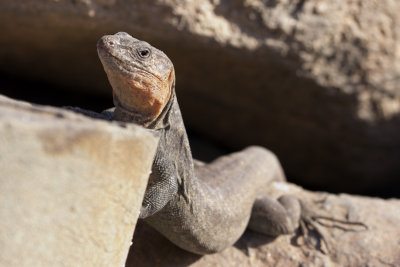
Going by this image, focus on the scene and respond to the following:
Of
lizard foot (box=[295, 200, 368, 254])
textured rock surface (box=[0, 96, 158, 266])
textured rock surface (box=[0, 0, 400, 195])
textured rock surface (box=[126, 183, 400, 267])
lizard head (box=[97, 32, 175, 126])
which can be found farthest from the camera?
textured rock surface (box=[0, 0, 400, 195])

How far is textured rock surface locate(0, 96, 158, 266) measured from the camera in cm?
175

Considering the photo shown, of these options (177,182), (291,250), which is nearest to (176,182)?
(177,182)

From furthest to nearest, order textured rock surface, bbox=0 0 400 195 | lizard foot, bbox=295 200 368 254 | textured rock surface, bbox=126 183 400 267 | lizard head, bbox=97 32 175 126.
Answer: textured rock surface, bbox=0 0 400 195 → lizard foot, bbox=295 200 368 254 → textured rock surface, bbox=126 183 400 267 → lizard head, bbox=97 32 175 126

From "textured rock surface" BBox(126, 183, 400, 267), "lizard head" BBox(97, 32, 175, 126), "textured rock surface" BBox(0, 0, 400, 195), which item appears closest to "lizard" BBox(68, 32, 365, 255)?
"lizard head" BBox(97, 32, 175, 126)

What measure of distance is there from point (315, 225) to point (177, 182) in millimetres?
1645

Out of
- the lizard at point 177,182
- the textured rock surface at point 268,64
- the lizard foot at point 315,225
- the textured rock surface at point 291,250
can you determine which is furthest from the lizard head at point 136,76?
the lizard foot at point 315,225

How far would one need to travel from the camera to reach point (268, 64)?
17.4 ft

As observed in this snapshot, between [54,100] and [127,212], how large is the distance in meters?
4.69

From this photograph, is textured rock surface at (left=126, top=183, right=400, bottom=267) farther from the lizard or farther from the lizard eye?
the lizard eye

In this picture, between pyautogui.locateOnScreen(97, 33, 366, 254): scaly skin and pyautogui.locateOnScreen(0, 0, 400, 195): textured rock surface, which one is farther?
pyautogui.locateOnScreen(0, 0, 400, 195): textured rock surface

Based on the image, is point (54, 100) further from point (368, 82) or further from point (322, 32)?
point (368, 82)

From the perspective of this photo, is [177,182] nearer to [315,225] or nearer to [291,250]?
[291,250]

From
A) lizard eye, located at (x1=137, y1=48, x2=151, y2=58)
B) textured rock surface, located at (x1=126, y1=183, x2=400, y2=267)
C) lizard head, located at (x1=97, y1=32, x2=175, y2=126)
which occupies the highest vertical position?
lizard eye, located at (x1=137, y1=48, x2=151, y2=58)

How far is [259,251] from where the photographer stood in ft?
12.8
